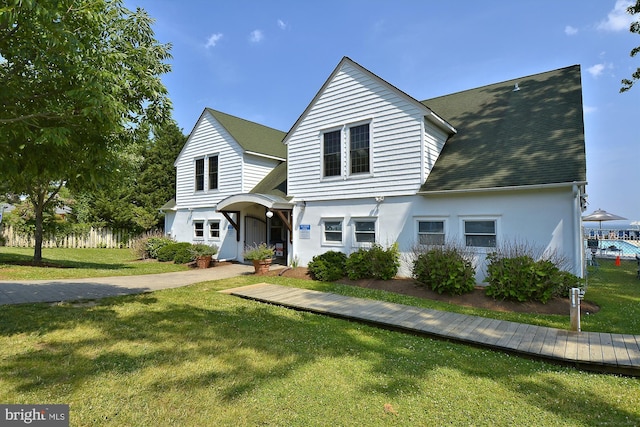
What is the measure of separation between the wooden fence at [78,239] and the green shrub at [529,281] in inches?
860

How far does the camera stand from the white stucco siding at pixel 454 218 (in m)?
9.47

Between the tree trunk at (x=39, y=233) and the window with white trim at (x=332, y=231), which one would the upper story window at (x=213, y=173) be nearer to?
the tree trunk at (x=39, y=233)

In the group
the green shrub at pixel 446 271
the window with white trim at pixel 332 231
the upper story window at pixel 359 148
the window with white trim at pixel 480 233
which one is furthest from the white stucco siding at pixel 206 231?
the window with white trim at pixel 480 233

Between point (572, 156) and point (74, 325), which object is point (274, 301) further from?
point (572, 156)

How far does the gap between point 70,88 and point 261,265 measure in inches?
380

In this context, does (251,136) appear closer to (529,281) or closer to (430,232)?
(430,232)

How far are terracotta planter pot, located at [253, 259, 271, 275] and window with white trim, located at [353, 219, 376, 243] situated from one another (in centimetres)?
393

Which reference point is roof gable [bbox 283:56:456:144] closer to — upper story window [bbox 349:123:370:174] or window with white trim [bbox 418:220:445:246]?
upper story window [bbox 349:123:370:174]

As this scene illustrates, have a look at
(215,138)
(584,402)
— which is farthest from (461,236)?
(215,138)

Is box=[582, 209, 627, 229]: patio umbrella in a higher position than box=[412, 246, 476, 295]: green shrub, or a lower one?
higher

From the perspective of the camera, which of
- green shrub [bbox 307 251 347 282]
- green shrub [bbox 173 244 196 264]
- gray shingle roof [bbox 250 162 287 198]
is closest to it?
green shrub [bbox 307 251 347 282]

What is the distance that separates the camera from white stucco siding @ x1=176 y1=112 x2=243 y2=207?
1809 cm

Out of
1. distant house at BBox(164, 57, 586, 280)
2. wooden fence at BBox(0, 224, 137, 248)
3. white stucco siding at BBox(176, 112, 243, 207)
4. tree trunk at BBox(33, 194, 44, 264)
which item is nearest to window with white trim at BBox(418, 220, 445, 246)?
distant house at BBox(164, 57, 586, 280)

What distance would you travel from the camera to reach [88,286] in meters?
9.80
